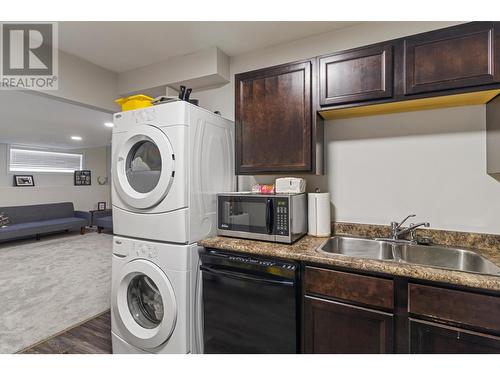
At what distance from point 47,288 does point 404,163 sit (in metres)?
4.15

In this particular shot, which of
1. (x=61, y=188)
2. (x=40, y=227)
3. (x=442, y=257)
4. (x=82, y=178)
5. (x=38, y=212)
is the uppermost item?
(x=82, y=178)

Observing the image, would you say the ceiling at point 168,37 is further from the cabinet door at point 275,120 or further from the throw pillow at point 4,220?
the throw pillow at point 4,220

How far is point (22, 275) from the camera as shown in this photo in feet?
11.8

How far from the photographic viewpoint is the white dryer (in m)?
1.60

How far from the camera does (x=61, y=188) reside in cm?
699

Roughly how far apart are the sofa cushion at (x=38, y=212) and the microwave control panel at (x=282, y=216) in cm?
689

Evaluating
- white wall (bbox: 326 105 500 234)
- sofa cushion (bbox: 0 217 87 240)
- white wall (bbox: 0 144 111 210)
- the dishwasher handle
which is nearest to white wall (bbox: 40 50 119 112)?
the dishwasher handle

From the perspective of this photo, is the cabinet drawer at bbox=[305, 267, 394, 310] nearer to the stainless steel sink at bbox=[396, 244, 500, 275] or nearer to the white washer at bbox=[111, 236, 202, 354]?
the stainless steel sink at bbox=[396, 244, 500, 275]

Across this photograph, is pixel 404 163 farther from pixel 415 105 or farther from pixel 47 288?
pixel 47 288

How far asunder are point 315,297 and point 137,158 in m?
1.52

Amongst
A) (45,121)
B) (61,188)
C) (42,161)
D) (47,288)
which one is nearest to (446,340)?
(47,288)

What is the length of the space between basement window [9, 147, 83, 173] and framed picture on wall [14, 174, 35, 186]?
25 centimetres

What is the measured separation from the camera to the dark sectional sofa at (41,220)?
537 cm
